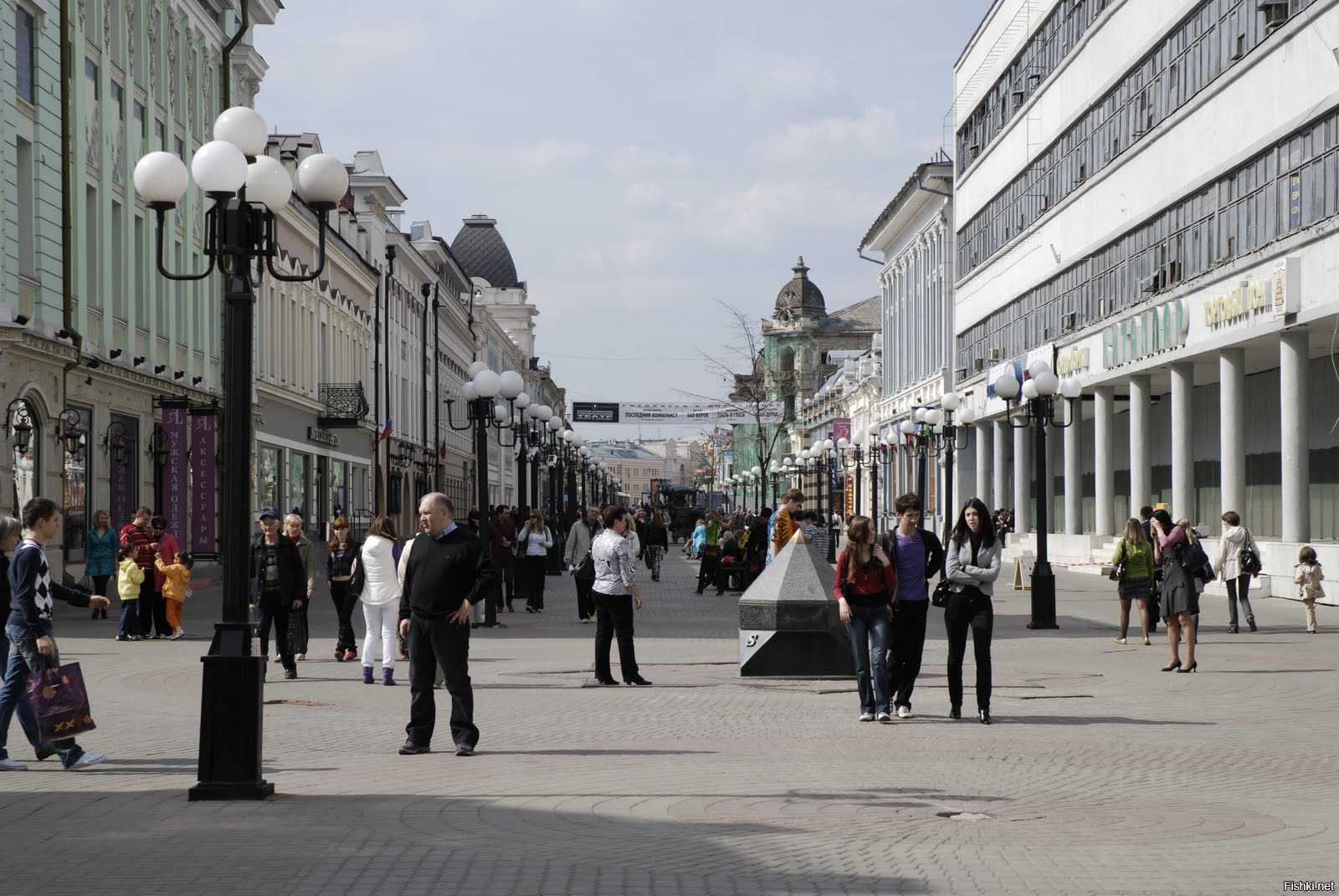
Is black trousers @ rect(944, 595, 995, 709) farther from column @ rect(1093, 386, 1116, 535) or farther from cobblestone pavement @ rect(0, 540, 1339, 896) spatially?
column @ rect(1093, 386, 1116, 535)

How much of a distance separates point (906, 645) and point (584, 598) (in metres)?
12.7

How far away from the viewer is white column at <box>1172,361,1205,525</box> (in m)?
40.3

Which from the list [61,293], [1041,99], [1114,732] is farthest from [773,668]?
[1041,99]

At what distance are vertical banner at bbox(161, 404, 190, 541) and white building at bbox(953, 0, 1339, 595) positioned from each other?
66.1 ft

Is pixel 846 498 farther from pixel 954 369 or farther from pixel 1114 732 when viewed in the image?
pixel 1114 732

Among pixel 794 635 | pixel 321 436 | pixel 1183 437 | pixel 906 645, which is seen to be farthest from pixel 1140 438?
pixel 906 645

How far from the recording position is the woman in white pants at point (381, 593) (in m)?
17.4

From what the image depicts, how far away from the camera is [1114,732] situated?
43.9 feet

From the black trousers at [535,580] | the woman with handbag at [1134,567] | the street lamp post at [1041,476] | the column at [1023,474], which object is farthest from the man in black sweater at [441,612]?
the column at [1023,474]

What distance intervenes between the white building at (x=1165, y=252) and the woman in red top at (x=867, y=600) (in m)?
18.7

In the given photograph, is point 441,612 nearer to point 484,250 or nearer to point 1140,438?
point 1140,438

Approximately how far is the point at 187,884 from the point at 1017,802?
4.44 metres

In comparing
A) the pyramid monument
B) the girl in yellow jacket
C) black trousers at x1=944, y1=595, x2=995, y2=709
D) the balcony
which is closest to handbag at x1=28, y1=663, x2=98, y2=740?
black trousers at x1=944, y1=595, x2=995, y2=709

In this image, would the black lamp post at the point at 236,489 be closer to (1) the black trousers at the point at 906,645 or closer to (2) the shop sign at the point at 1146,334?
(1) the black trousers at the point at 906,645
